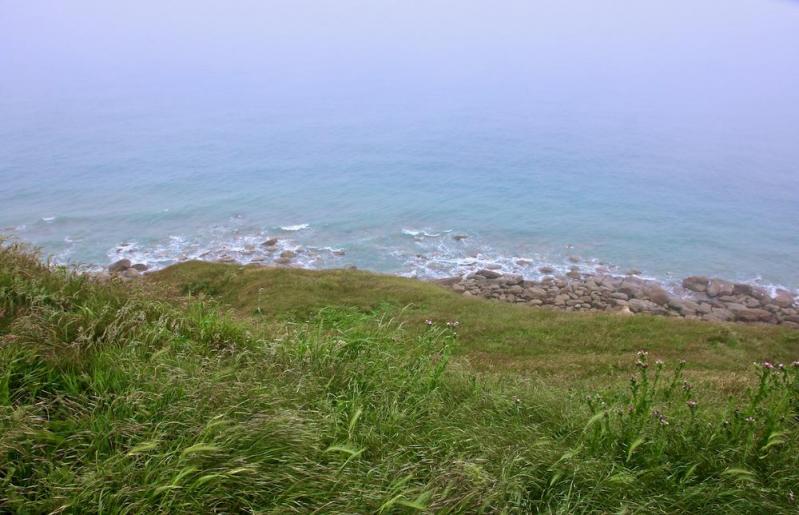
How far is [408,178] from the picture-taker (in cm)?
6844

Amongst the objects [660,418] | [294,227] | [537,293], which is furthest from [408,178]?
[660,418]

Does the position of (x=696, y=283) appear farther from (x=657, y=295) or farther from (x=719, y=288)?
(x=657, y=295)

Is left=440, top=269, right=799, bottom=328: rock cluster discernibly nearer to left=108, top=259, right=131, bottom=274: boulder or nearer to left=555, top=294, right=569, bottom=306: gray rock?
left=555, top=294, right=569, bottom=306: gray rock

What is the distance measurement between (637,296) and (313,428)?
1433 inches

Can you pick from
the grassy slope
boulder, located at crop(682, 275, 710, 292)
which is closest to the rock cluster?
boulder, located at crop(682, 275, 710, 292)

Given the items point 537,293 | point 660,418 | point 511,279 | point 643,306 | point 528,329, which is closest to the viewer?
point 660,418

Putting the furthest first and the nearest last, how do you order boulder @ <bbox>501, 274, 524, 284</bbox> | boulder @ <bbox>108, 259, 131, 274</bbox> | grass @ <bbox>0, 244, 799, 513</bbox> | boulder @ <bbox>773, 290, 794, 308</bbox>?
boulder @ <bbox>108, 259, 131, 274</bbox> → boulder @ <bbox>501, 274, 524, 284</bbox> → boulder @ <bbox>773, 290, 794, 308</bbox> → grass @ <bbox>0, 244, 799, 513</bbox>

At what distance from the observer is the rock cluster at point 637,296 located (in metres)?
36.0

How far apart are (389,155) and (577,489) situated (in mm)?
73746

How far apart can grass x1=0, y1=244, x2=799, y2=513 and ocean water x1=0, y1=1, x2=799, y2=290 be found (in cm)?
3421

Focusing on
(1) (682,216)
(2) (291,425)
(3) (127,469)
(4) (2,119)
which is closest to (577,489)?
(2) (291,425)

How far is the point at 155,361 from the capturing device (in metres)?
7.03

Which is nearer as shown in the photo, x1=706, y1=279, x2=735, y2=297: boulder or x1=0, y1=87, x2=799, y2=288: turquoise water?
x1=706, y1=279, x2=735, y2=297: boulder

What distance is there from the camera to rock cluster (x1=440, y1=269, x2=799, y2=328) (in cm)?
3603
